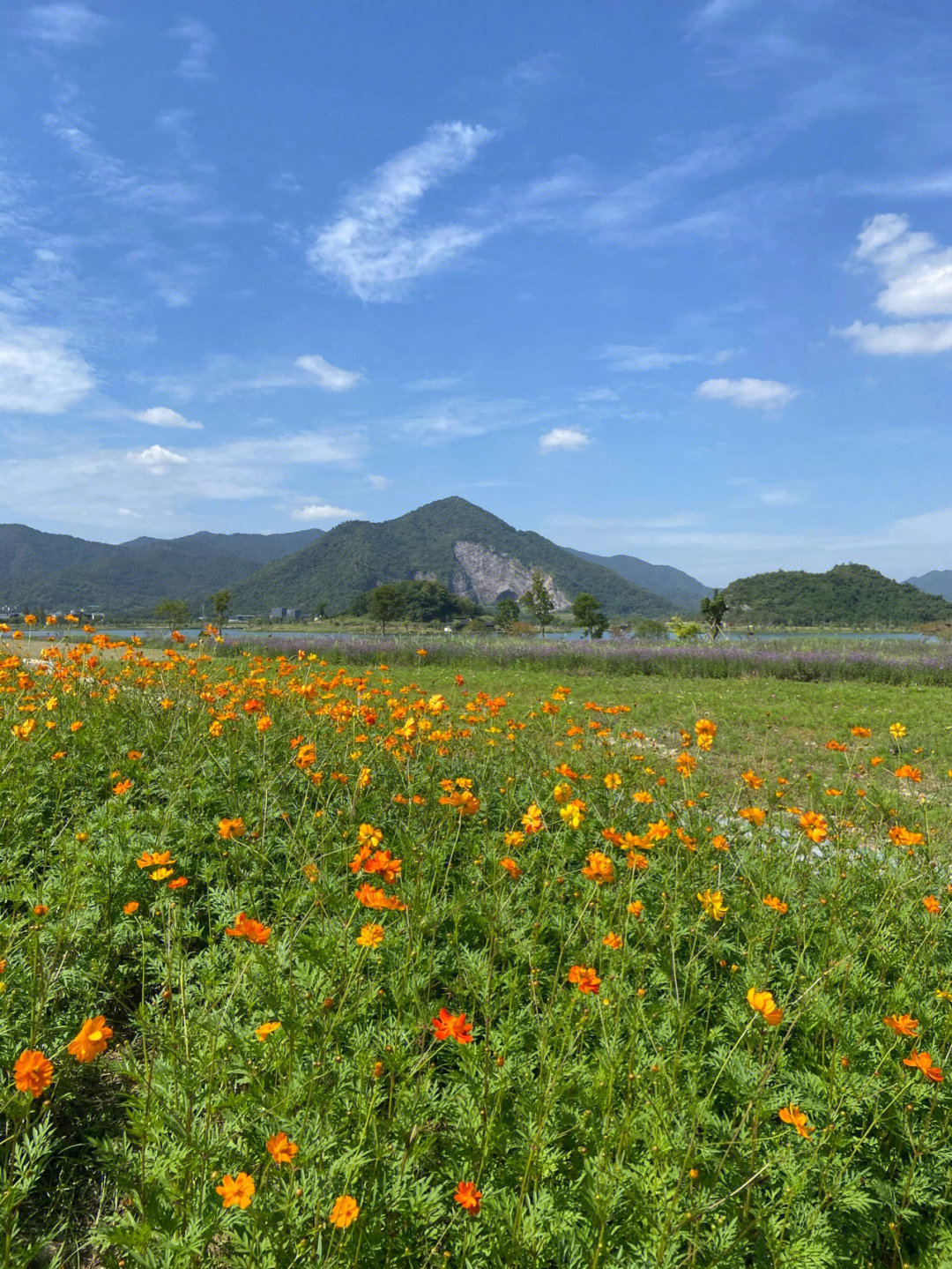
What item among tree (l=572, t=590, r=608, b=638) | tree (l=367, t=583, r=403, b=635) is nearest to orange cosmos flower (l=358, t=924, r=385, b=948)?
tree (l=572, t=590, r=608, b=638)

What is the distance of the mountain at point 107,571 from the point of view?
106 meters

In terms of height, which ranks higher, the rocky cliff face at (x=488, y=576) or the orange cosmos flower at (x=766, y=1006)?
the rocky cliff face at (x=488, y=576)

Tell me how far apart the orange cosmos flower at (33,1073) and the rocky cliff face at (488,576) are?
437 feet

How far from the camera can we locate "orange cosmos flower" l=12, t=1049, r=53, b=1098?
102cm

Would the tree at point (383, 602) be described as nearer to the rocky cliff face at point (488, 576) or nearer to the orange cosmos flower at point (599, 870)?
the orange cosmos flower at point (599, 870)

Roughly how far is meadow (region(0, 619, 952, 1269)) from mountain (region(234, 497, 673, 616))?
93202 millimetres

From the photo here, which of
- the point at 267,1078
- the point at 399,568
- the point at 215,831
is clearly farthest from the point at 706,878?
the point at 399,568

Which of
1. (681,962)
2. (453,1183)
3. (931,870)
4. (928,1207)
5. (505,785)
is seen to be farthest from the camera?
(505,785)

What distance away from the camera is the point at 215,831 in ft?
9.58

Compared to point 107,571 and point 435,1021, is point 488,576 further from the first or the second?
point 435,1021

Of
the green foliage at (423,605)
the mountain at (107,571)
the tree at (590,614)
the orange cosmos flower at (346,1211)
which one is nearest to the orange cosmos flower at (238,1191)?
the orange cosmos flower at (346,1211)

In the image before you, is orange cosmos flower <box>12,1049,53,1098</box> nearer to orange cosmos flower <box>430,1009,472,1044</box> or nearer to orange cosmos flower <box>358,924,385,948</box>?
orange cosmos flower <box>358,924,385,948</box>

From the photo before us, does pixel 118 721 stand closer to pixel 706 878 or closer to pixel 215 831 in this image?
pixel 215 831

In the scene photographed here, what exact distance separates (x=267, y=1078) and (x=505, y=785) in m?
Result: 2.14
